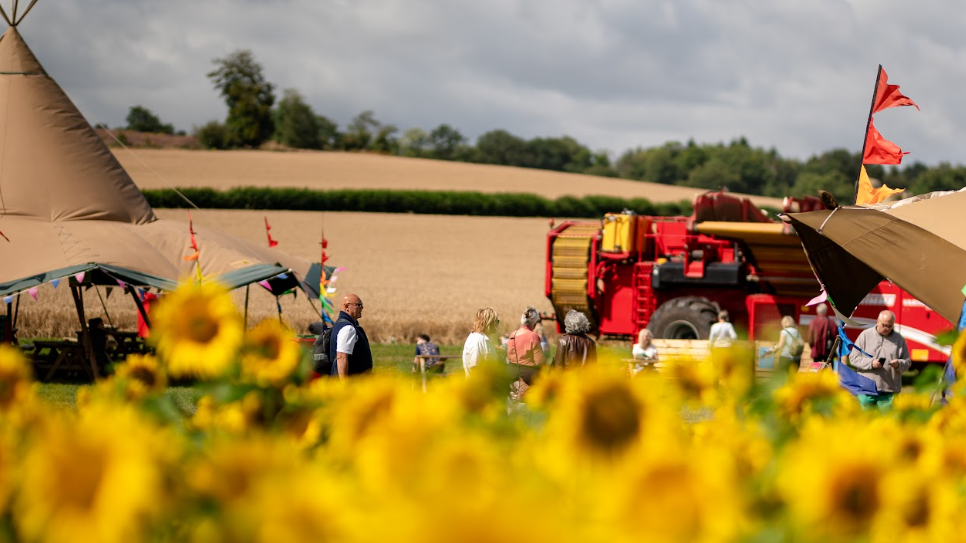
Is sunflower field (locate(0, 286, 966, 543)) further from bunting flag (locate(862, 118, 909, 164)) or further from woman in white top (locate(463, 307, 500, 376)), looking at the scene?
bunting flag (locate(862, 118, 909, 164))

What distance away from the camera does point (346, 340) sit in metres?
7.07

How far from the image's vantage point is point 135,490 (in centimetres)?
123

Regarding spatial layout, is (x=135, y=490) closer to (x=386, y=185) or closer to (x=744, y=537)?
(x=744, y=537)

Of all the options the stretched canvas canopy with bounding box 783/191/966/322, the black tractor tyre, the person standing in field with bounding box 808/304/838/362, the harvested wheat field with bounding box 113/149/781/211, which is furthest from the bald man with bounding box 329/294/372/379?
the harvested wheat field with bounding box 113/149/781/211

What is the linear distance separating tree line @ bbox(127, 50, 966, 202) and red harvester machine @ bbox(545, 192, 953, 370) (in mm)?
43894

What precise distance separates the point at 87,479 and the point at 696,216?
53.2 feet

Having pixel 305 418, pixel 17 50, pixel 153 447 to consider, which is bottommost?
pixel 305 418

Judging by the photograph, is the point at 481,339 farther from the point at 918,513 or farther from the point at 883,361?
the point at 918,513

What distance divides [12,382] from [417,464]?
115 centimetres

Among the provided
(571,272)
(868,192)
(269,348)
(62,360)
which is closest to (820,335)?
(571,272)

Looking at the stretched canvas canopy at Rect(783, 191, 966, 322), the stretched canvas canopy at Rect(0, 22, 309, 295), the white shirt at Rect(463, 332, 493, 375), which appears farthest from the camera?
the stretched canvas canopy at Rect(0, 22, 309, 295)

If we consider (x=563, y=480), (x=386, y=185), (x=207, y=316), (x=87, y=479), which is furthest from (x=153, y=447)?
(x=386, y=185)

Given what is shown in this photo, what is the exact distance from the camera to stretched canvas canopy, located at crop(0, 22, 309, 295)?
14.8 m

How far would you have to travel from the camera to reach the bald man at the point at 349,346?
277 inches
